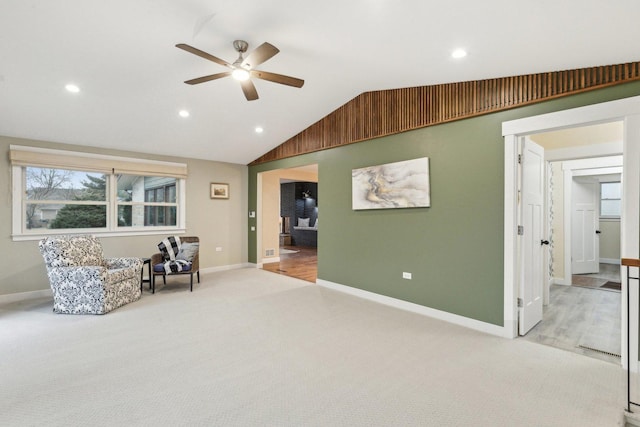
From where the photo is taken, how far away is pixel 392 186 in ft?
13.8

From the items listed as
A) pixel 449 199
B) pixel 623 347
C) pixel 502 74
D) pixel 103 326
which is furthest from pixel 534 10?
pixel 103 326

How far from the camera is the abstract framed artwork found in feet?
12.7

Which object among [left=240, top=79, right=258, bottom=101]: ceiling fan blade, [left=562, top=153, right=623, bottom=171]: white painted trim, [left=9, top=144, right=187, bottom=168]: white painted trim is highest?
[left=240, top=79, right=258, bottom=101]: ceiling fan blade

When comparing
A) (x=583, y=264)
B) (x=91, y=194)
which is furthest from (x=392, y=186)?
(x=91, y=194)

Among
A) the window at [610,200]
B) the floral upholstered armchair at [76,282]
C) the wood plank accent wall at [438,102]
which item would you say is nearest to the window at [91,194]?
the floral upholstered armchair at [76,282]

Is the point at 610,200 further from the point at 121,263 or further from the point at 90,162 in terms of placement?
the point at 90,162

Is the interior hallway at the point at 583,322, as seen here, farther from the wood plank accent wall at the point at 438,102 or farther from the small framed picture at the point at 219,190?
the small framed picture at the point at 219,190

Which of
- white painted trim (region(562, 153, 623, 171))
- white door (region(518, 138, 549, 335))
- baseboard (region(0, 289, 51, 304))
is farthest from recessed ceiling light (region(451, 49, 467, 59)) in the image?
baseboard (region(0, 289, 51, 304))

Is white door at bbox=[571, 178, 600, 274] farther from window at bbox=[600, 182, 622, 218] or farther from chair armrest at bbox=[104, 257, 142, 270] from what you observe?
chair armrest at bbox=[104, 257, 142, 270]

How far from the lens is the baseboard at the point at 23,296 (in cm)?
441

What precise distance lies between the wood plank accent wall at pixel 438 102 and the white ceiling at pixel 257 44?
134mm

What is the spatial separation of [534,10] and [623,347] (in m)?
2.79

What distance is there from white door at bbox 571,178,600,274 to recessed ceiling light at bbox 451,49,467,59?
16.5 ft

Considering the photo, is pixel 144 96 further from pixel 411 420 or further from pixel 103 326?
pixel 411 420
